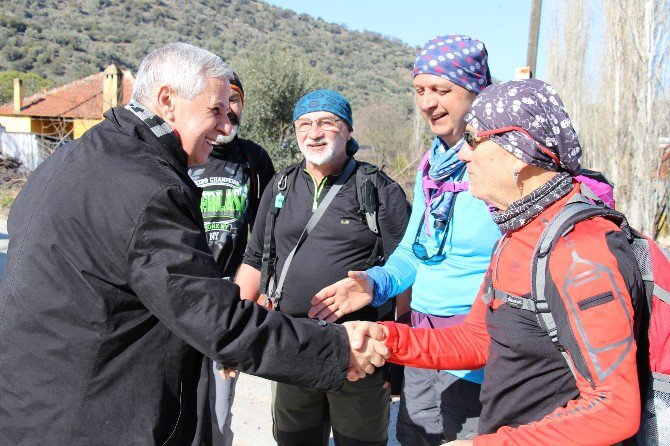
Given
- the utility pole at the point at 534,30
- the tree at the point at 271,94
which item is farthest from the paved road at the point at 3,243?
the utility pole at the point at 534,30

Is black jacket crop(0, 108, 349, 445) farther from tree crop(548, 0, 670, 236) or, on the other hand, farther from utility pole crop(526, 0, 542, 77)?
tree crop(548, 0, 670, 236)

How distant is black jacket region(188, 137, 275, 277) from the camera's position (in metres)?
3.35

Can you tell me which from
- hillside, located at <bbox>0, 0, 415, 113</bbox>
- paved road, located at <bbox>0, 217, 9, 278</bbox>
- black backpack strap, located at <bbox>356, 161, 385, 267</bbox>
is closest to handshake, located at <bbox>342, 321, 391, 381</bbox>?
black backpack strap, located at <bbox>356, 161, 385, 267</bbox>

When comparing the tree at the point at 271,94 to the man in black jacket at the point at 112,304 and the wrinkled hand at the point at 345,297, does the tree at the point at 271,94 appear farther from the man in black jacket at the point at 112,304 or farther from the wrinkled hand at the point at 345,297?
the man in black jacket at the point at 112,304

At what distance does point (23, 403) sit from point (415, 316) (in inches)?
58.4

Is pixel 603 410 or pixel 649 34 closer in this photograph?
pixel 603 410

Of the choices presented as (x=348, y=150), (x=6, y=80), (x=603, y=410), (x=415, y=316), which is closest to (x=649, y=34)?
(x=348, y=150)

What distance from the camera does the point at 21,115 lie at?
30.6 m

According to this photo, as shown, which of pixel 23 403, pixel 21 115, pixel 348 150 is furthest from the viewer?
pixel 21 115

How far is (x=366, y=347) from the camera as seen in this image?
1979mm

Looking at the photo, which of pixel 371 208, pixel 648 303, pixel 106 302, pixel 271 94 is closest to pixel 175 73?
pixel 106 302

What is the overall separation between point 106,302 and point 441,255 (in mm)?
1294

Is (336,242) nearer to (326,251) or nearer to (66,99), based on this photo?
(326,251)

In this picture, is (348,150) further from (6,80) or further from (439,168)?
(6,80)
